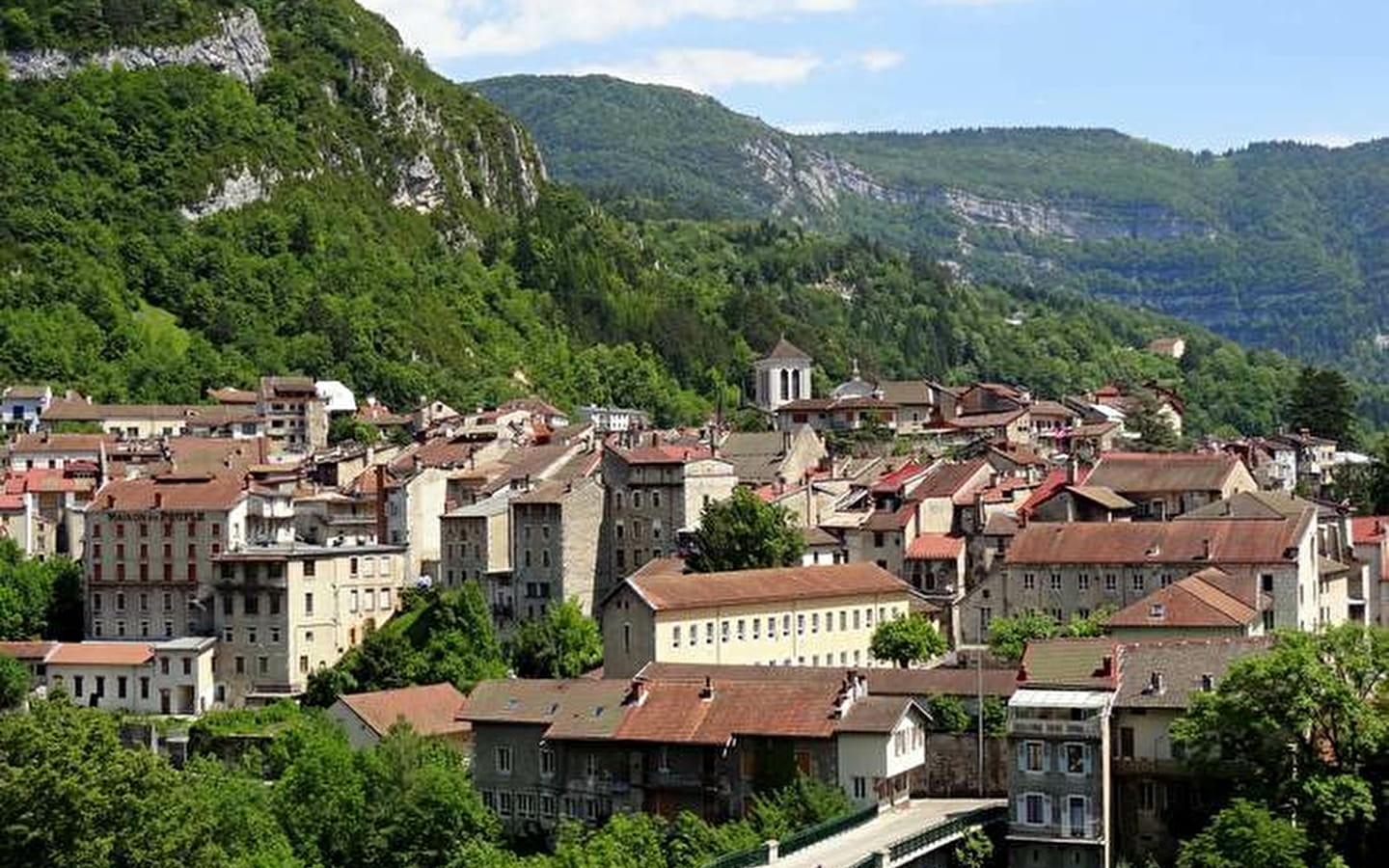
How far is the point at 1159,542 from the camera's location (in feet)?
303

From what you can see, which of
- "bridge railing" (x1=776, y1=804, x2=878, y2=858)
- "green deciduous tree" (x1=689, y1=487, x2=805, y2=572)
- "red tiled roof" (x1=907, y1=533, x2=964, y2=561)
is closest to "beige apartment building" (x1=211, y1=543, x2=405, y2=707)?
"green deciduous tree" (x1=689, y1=487, x2=805, y2=572)

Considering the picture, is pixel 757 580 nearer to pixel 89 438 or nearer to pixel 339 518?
pixel 339 518

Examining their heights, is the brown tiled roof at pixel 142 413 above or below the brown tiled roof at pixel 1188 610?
above

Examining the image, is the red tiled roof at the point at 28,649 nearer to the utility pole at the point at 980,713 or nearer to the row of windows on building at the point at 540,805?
the row of windows on building at the point at 540,805

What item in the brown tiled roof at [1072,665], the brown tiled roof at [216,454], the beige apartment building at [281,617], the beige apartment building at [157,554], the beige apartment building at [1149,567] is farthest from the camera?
the brown tiled roof at [216,454]

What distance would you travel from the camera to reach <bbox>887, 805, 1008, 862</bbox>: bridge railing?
66000 mm

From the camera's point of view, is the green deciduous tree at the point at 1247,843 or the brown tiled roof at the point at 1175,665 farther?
the brown tiled roof at the point at 1175,665

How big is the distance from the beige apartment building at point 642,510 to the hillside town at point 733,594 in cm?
13

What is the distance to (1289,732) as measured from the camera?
2653 inches

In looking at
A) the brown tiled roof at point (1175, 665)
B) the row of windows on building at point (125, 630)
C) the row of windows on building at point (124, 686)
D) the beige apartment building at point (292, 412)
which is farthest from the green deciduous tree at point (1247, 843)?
the beige apartment building at point (292, 412)

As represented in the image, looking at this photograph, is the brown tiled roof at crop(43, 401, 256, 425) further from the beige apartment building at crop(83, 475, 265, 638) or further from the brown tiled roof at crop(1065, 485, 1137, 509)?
the brown tiled roof at crop(1065, 485, 1137, 509)

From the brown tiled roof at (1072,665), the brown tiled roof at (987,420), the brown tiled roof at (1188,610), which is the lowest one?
the brown tiled roof at (1072,665)

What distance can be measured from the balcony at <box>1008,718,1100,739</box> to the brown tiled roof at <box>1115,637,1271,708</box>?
1521 millimetres

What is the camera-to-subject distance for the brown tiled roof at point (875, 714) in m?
72.3
